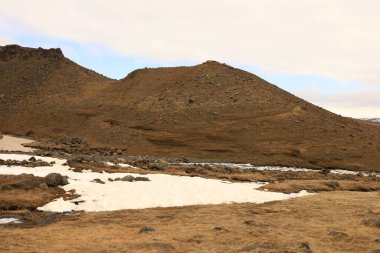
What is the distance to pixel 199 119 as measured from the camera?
74938 millimetres

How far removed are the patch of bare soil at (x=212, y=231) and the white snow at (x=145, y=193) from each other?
71.9 inches

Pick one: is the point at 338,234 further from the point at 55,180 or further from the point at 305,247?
the point at 55,180

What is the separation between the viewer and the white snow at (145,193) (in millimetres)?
27406

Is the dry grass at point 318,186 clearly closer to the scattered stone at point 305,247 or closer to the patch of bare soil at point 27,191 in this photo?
the patch of bare soil at point 27,191

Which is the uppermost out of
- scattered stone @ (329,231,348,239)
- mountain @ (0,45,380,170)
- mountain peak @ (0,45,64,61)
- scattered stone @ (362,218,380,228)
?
mountain peak @ (0,45,64,61)

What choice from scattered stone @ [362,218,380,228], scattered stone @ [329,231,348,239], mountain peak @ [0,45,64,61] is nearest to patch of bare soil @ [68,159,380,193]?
scattered stone @ [362,218,380,228]

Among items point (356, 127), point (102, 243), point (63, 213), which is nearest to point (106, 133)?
point (356, 127)

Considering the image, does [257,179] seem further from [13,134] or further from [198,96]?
[13,134]

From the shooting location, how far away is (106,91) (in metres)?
95.1

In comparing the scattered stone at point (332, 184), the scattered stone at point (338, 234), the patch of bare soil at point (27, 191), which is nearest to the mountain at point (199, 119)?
the scattered stone at point (332, 184)

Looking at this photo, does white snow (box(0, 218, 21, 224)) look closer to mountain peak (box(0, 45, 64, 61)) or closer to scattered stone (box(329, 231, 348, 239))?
scattered stone (box(329, 231, 348, 239))

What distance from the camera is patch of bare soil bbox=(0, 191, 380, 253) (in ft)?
59.8

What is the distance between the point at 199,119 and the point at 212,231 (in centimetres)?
5391

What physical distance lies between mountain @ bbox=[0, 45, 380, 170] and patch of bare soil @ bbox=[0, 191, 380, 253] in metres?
37.6
